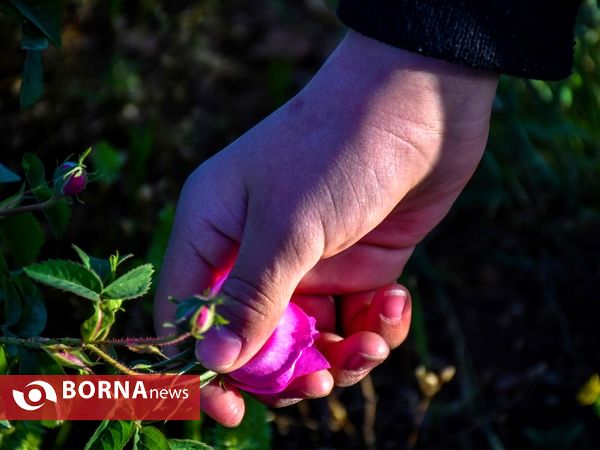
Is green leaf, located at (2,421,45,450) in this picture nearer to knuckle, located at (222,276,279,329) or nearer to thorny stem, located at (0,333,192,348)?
thorny stem, located at (0,333,192,348)

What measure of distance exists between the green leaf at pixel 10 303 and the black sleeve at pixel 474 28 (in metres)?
0.47

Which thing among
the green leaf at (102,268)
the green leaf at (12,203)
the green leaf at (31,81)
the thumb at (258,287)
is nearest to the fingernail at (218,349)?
the thumb at (258,287)

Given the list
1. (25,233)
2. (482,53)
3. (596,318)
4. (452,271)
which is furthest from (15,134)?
(596,318)

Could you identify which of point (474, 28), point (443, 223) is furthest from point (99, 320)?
point (443, 223)

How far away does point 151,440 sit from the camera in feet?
2.83

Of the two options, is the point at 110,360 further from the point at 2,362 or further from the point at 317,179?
the point at 317,179

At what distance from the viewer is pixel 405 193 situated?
3.59 feet

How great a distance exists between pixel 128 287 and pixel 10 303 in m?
0.19

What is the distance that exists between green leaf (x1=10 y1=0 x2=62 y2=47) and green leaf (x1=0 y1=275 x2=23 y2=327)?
26 centimetres

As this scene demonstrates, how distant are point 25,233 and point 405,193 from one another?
44 cm

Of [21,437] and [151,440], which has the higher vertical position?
[151,440]

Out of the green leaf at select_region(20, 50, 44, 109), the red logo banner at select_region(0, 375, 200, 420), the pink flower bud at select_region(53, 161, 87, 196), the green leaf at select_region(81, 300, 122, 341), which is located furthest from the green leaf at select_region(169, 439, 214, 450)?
the green leaf at select_region(20, 50, 44, 109)

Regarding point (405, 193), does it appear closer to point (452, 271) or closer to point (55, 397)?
point (55, 397)

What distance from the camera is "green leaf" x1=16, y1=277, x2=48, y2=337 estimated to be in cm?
95
